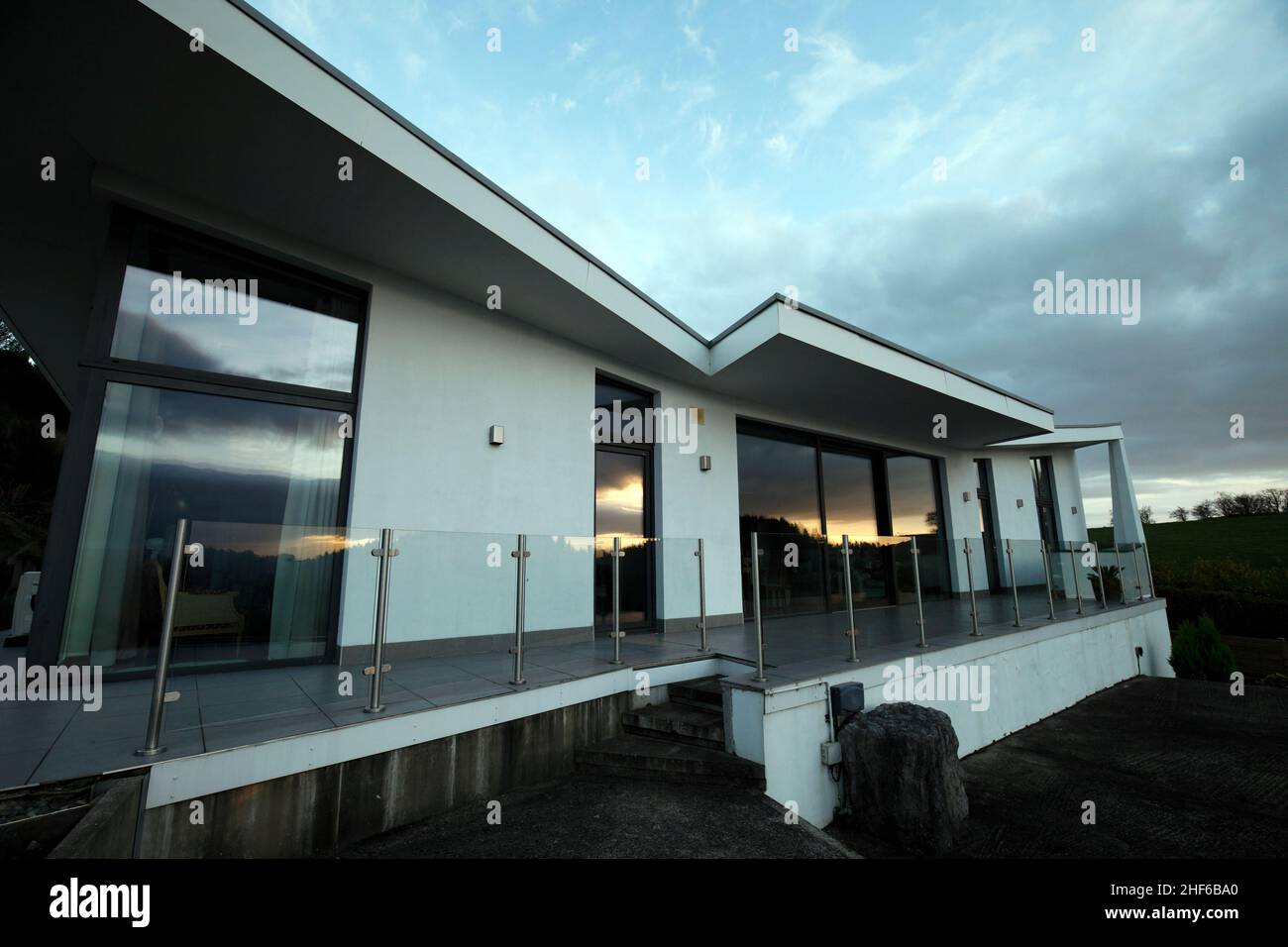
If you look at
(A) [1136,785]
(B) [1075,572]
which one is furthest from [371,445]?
(B) [1075,572]

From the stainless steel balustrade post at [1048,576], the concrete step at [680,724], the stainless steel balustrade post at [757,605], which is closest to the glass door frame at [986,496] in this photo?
the stainless steel balustrade post at [1048,576]

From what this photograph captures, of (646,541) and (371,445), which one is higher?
(371,445)

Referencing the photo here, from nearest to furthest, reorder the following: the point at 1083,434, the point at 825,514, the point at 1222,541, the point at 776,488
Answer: the point at 776,488
the point at 825,514
the point at 1083,434
the point at 1222,541

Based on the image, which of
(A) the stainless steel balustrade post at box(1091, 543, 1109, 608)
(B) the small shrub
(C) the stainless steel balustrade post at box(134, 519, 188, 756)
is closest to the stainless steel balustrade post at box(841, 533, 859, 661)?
(C) the stainless steel balustrade post at box(134, 519, 188, 756)

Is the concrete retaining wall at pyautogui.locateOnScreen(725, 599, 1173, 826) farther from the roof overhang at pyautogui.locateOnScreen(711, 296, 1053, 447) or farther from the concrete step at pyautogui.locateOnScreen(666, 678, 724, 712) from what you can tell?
the roof overhang at pyautogui.locateOnScreen(711, 296, 1053, 447)

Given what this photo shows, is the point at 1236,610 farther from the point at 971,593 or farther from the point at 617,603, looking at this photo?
the point at 617,603

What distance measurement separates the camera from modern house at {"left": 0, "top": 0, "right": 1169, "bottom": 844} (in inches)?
121

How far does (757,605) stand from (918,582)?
2.42 metres

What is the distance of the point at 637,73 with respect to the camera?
7695 mm

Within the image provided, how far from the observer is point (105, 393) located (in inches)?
150

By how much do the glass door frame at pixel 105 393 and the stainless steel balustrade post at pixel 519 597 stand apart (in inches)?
51.2

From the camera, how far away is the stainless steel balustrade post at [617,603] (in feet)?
15.1

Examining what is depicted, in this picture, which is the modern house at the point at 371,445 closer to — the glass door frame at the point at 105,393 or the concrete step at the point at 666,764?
the glass door frame at the point at 105,393

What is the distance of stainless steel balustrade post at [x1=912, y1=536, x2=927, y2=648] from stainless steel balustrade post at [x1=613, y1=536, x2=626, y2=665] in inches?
121
